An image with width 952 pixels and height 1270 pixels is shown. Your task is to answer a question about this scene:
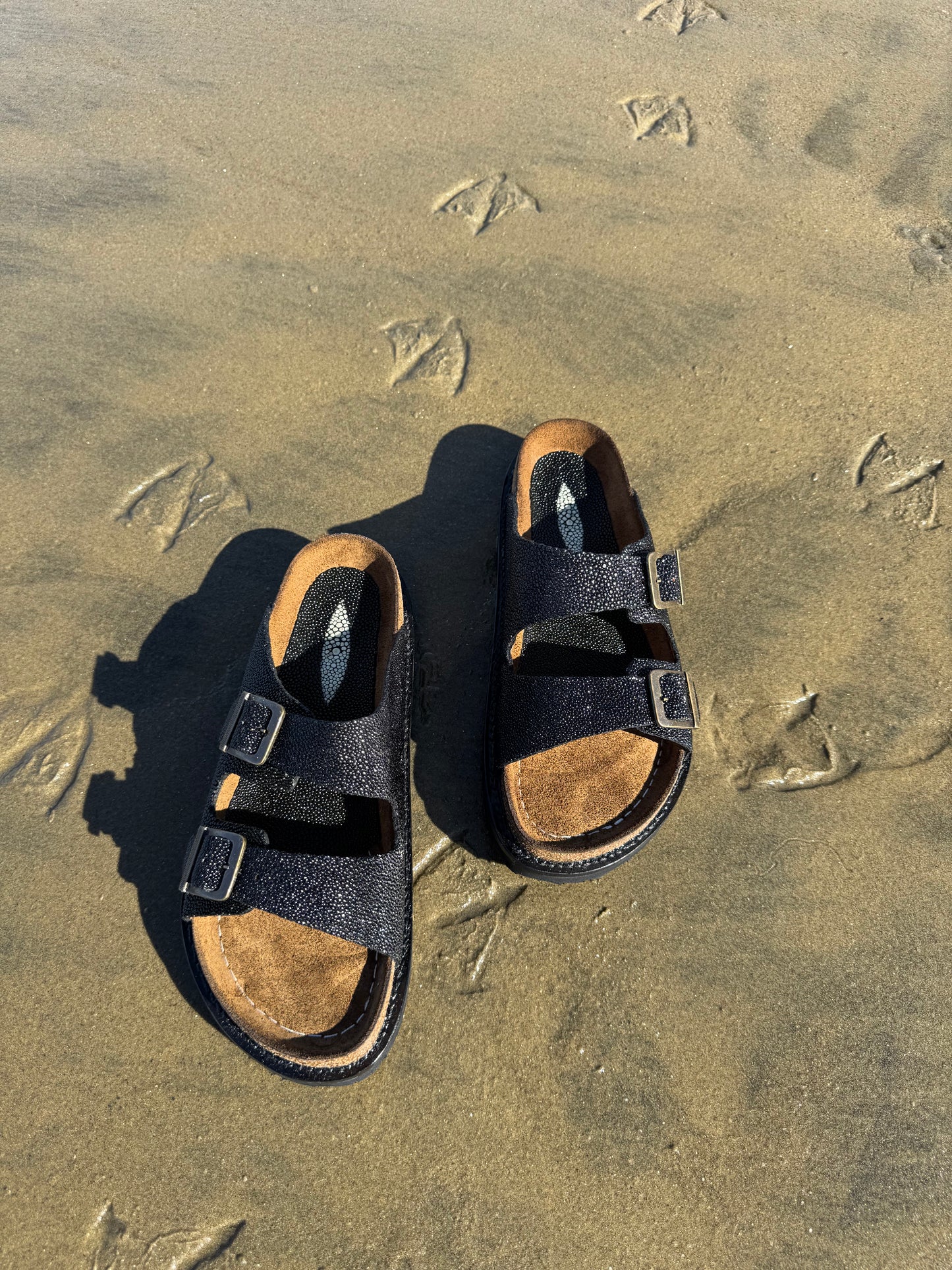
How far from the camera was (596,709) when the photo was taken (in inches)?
89.8

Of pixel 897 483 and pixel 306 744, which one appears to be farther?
pixel 897 483

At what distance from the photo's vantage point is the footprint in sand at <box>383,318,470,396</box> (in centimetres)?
326

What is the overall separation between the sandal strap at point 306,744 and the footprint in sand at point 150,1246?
4.09 feet

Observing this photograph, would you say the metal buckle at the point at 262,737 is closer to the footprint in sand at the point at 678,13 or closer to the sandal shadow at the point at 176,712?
the sandal shadow at the point at 176,712

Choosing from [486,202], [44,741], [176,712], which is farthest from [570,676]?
[486,202]

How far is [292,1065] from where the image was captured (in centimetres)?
204

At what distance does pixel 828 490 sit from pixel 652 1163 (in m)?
2.50

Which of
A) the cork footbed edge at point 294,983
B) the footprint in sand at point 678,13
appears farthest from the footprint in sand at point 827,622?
the footprint in sand at point 678,13

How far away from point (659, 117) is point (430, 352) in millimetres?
2003

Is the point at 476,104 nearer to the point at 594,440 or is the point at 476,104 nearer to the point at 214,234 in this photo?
the point at 214,234

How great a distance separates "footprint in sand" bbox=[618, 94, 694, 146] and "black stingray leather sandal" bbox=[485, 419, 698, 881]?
2427 mm

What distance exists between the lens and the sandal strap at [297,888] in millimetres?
2008

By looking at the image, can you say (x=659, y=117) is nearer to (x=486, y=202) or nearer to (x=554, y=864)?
(x=486, y=202)

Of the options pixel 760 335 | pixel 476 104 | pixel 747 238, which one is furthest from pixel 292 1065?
pixel 476 104
